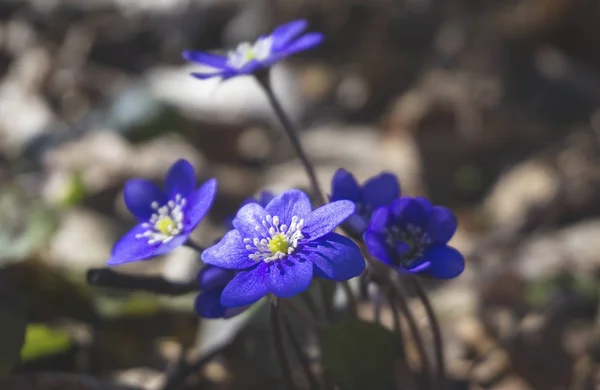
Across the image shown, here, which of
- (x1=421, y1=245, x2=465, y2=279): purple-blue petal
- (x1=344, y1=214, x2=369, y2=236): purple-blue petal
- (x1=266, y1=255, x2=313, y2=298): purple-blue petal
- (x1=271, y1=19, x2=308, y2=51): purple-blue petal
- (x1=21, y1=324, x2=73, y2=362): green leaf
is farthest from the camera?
(x1=21, y1=324, x2=73, y2=362): green leaf

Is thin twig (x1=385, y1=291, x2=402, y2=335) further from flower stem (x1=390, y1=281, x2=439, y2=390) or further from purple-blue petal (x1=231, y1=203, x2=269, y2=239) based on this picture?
purple-blue petal (x1=231, y1=203, x2=269, y2=239)

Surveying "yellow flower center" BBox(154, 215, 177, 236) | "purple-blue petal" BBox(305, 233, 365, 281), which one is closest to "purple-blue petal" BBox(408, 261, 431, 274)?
"purple-blue petal" BBox(305, 233, 365, 281)

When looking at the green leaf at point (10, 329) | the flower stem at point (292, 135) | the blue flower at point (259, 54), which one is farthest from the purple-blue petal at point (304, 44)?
the green leaf at point (10, 329)

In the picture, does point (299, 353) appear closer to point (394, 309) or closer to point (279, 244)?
point (394, 309)

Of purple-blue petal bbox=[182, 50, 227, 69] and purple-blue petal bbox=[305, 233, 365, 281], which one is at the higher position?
purple-blue petal bbox=[182, 50, 227, 69]

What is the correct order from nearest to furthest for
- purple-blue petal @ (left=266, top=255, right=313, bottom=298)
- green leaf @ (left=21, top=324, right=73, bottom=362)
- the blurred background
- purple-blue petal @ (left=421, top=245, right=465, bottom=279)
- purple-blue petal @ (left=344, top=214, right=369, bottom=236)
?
1. purple-blue petal @ (left=266, top=255, right=313, bottom=298)
2. purple-blue petal @ (left=421, top=245, right=465, bottom=279)
3. purple-blue petal @ (left=344, top=214, right=369, bottom=236)
4. green leaf @ (left=21, top=324, right=73, bottom=362)
5. the blurred background

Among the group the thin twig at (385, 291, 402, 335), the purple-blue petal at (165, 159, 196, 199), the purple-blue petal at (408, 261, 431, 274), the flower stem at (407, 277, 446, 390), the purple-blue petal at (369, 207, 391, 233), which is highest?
the purple-blue petal at (165, 159, 196, 199)

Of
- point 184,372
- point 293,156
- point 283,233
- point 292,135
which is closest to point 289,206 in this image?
point 283,233

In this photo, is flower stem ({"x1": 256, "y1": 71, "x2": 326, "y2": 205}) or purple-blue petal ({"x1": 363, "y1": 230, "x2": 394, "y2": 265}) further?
flower stem ({"x1": 256, "y1": 71, "x2": 326, "y2": 205})
